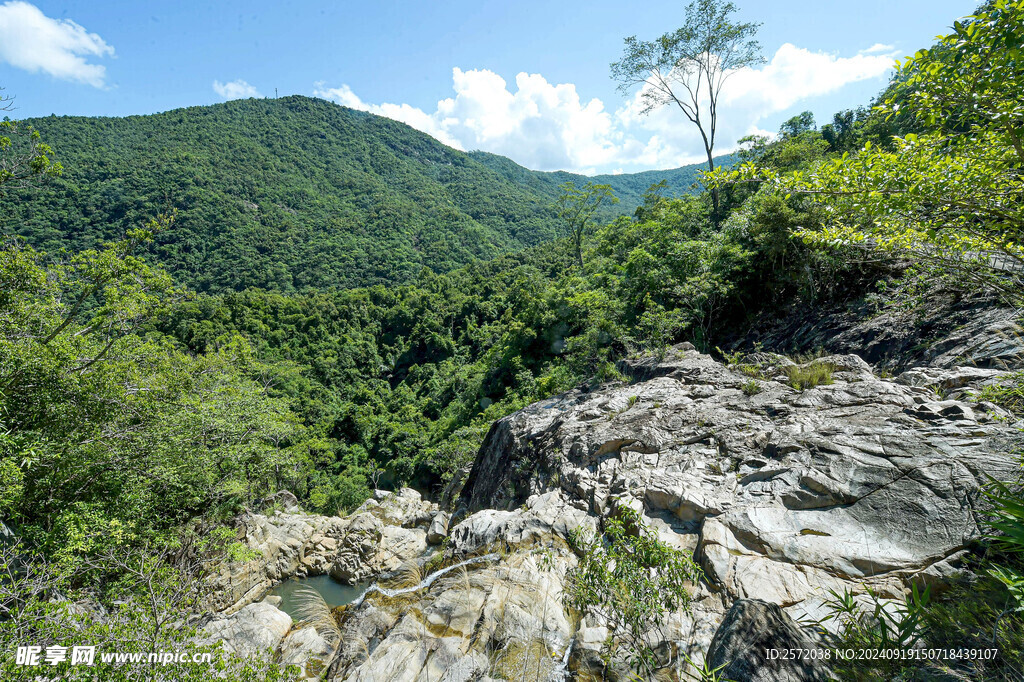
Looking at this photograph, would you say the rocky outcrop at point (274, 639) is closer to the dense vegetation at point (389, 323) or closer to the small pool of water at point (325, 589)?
the dense vegetation at point (389, 323)

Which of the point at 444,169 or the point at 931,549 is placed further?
the point at 444,169

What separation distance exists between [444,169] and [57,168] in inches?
6344

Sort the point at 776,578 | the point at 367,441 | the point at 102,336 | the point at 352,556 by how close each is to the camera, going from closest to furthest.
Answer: the point at 776,578, the point at 102,336, the point at 352,556, the point at 367,441

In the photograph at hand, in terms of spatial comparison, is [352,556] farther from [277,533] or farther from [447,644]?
[447,644]

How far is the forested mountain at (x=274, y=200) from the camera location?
270 feet

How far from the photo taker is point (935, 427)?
6.16 m

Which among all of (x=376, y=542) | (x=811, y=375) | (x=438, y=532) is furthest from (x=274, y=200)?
(x=811, y=375)

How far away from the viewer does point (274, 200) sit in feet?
356

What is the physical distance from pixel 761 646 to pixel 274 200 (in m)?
130

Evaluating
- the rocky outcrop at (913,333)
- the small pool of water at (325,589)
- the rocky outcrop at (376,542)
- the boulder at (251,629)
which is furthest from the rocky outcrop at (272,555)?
the rocky outcrop at (913,333)

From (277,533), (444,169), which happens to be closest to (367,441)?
(277,533)

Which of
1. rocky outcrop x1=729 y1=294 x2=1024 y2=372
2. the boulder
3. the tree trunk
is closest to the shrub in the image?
rocky outcrop x1=729 y1=294 x2=1024 y2=372

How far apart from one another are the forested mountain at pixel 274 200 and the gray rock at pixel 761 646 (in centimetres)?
8763

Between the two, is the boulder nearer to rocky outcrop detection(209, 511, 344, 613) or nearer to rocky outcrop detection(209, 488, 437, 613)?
rocky outcrop detection(209, 511, 344, 613)
